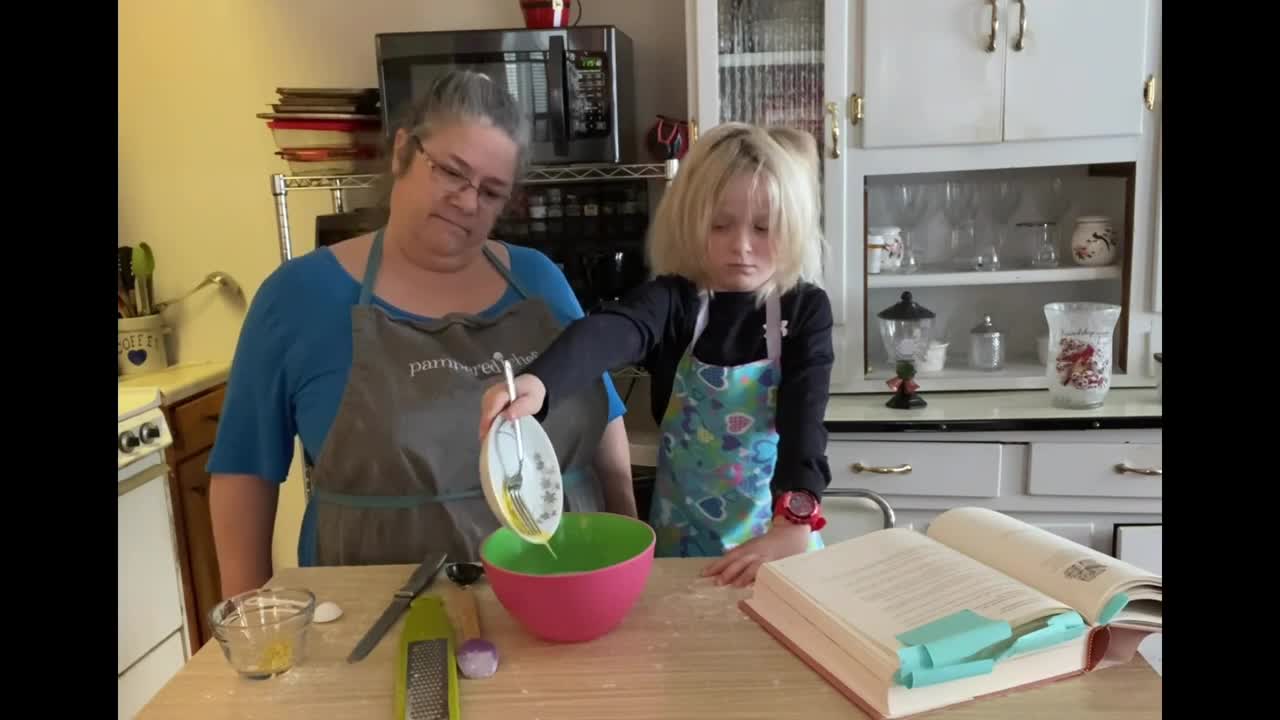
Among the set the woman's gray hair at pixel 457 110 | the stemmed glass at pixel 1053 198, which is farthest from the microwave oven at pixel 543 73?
the stemmed glass at pixel 1053 198

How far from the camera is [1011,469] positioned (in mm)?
1835

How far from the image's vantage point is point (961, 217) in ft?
7.24

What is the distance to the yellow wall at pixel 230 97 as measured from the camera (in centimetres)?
226

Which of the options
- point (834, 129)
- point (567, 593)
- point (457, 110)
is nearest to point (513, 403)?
point (567, 593)

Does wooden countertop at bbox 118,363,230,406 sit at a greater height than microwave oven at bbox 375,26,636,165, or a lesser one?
lesser

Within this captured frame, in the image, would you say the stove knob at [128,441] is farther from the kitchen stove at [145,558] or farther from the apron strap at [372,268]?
the apron strap at [372,268]

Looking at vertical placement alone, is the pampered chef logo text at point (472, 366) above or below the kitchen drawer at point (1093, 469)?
above

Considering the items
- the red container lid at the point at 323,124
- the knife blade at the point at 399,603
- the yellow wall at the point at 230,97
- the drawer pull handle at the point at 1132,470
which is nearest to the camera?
the knife blade at the point at 399,603

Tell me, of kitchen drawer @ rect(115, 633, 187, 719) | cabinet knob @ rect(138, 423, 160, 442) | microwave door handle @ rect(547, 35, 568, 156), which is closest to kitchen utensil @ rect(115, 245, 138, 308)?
cabinet knob @ rect(138, 423, 160, 442)

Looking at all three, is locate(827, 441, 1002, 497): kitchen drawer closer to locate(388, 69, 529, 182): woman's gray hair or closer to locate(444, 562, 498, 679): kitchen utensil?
locate(388, 69, 529, 182): woman's gray hair

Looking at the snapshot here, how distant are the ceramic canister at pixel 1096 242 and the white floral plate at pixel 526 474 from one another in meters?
1.68

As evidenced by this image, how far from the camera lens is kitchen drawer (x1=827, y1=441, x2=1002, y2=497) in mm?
1833

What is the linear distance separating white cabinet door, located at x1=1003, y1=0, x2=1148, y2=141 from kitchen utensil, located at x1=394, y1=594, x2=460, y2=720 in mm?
1654

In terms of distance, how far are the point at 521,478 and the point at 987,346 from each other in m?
1.64
